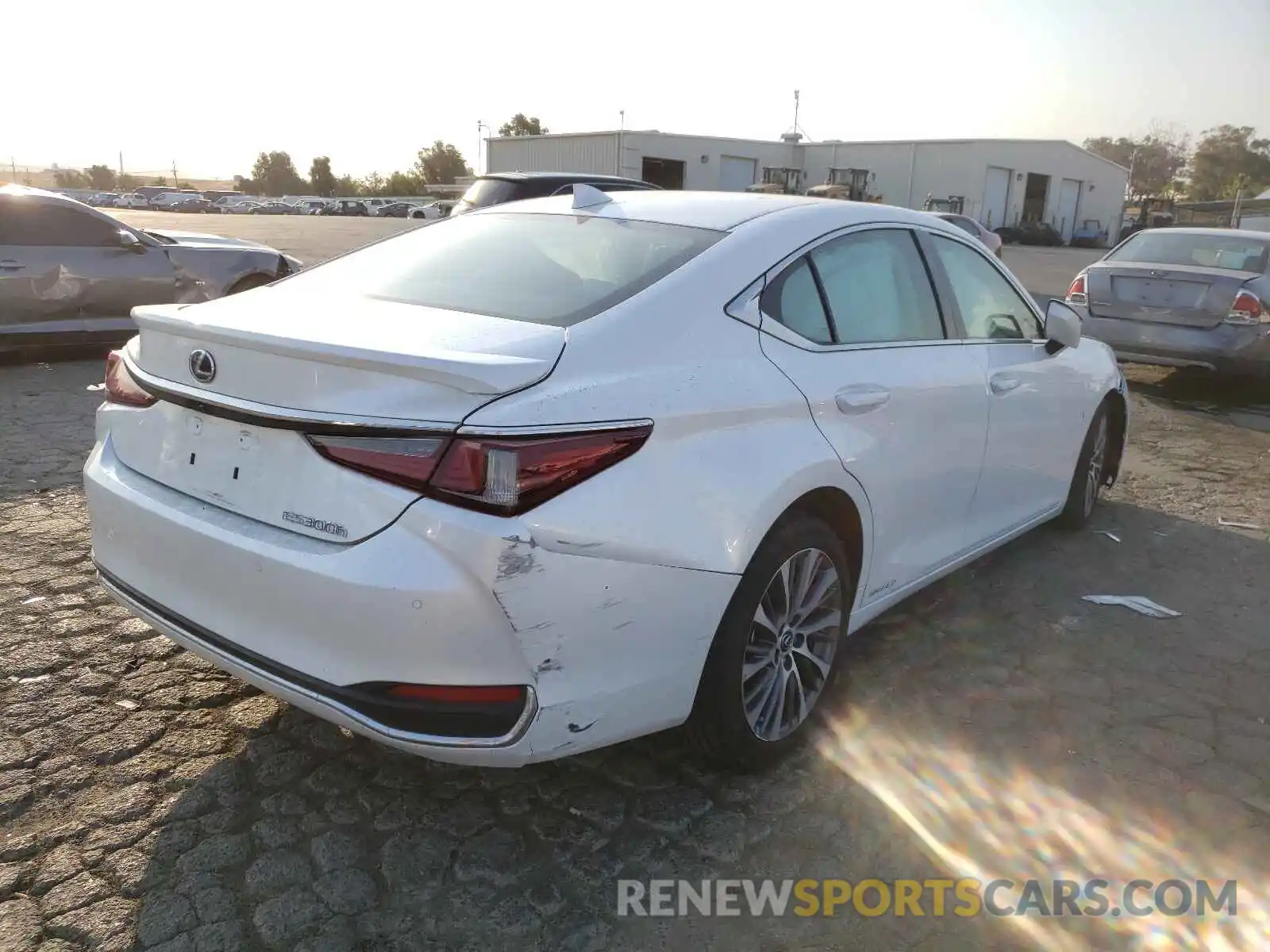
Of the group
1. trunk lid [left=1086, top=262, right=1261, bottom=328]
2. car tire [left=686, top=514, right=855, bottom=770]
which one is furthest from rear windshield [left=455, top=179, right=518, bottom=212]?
car tire [left=686, top=514, right=855, bottom=770]

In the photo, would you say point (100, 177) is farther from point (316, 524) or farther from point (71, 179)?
point (316, 524)

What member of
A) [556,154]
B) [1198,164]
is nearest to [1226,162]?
[1198,164]

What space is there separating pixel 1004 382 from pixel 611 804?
2.34 m

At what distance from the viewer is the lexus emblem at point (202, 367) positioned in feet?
7.97

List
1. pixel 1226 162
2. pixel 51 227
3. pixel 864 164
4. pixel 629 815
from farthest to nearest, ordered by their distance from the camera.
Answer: pixel 1226 162, pixel 864 164, pixel 51 227, pixel 629 815

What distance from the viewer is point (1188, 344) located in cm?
856

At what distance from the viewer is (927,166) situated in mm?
51031

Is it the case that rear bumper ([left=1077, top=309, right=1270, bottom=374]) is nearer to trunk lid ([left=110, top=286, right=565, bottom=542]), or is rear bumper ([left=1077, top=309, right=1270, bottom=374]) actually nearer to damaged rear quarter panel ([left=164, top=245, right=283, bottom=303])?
trunk lid ([left=110, top=286, right=565, bottom=542])

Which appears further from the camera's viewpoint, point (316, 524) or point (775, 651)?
point (775, 651)

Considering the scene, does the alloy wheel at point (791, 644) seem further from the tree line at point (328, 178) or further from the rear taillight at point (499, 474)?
the tree line at point (328, 178)

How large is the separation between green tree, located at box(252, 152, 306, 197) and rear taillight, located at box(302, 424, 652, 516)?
121 metres

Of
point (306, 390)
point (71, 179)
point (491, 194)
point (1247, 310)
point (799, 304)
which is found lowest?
point (1247, 310)

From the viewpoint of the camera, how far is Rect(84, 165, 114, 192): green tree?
112344 mm

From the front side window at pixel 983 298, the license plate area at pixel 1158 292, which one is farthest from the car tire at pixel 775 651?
the license plate area at pixel 1158 292
